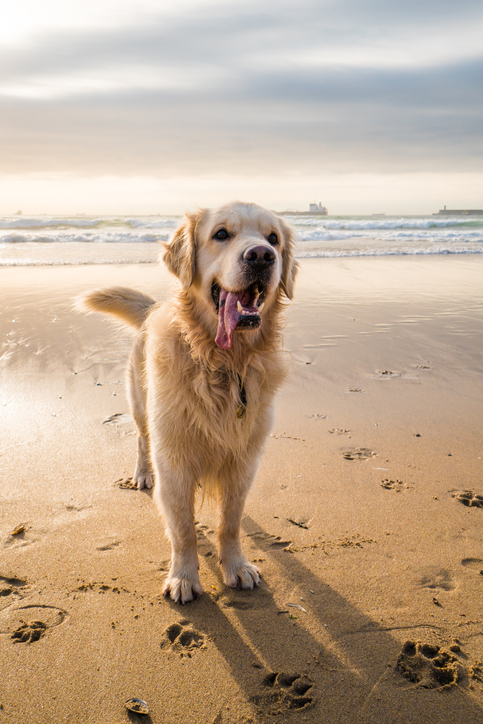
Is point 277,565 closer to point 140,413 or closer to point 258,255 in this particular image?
→ point 140,413

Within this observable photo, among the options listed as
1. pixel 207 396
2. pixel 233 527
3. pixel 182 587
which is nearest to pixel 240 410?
pixel 207 396

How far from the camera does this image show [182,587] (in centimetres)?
Answer: 225

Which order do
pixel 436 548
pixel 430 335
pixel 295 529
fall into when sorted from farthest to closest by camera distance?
pixel 430 335
pixel 295 529
pixel 436 548

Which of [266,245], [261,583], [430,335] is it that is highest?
[266,245]

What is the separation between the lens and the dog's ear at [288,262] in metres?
2.95

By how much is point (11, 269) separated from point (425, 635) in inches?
465

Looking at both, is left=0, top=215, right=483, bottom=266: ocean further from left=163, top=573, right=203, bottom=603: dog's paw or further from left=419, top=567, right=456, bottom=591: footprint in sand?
left=419, top=567, right=456, bottom=591: footprint in sand

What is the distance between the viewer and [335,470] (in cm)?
330

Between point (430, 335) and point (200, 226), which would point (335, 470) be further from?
point (430, 335)

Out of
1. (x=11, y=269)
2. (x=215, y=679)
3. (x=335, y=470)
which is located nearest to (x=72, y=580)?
(x=215, y=679)

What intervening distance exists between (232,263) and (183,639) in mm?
1694

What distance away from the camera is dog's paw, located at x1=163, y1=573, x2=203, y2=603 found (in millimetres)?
2242

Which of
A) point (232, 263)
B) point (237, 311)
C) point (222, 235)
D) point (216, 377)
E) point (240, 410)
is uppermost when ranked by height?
point (222, 235)

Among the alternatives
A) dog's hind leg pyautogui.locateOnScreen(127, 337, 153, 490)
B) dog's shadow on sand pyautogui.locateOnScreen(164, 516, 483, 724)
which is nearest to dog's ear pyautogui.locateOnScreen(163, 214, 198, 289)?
dog's hind leg pyautogui.locateOnScreen(127, 337, 153, 490)
